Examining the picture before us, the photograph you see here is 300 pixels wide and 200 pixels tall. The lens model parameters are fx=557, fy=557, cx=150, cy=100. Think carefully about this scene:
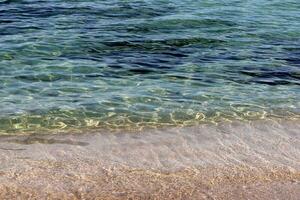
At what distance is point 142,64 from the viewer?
45.3 feet

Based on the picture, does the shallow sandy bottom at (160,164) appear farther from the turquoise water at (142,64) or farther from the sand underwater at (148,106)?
the turquoise water at (142,64)

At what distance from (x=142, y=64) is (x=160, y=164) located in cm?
595

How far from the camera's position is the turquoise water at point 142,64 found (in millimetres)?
10477

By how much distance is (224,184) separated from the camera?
743 centimetres

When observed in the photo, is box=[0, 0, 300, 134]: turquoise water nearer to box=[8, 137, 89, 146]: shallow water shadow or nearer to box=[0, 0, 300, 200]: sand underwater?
box=[0, 0, 300, 200]: sand underwater

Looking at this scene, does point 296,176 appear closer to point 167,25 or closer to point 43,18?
point 167,25

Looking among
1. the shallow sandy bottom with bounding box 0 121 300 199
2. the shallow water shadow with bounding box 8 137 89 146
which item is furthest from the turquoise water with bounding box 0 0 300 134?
the shallow sandy bottom with bounding box 0 121 300 199

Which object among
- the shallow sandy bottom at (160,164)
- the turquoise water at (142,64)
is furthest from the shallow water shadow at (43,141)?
the turquoise water at (142,64)

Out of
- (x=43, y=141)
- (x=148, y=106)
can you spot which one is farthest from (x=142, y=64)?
(x=43, y=141)

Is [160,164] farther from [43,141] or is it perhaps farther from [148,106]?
[148,106]

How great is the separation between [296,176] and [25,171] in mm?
3750

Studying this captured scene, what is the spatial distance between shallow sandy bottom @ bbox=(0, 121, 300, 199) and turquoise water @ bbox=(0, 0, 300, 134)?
63 cm

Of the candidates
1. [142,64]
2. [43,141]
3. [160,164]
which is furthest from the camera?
[142,64]

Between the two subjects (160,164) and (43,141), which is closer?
(160,164)
